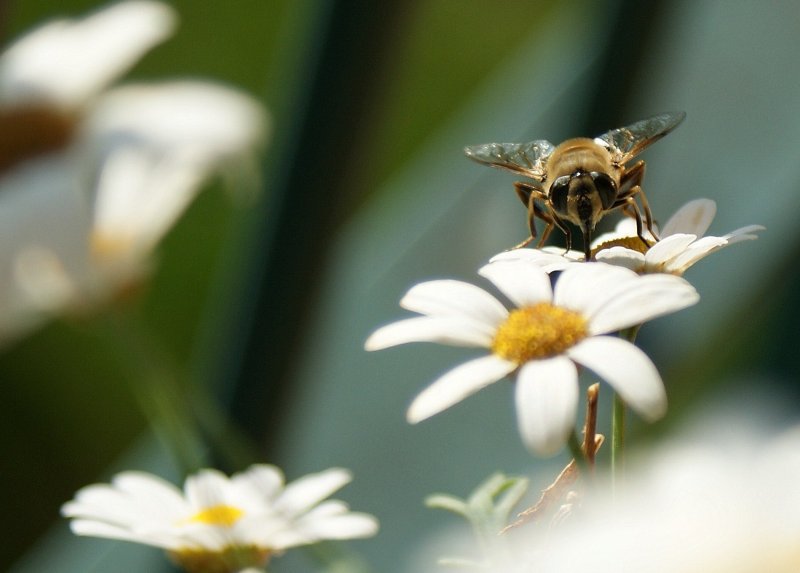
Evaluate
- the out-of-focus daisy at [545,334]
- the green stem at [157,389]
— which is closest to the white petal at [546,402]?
the out-of-focus daisy at [545,334]

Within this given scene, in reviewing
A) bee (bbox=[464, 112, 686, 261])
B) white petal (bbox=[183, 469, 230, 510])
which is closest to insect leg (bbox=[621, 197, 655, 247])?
bee (bbox=[464, 112, 686, 261])

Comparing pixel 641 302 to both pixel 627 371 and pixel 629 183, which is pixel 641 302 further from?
pixel 629 183

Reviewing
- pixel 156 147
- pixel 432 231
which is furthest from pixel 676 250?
pixel 432 231

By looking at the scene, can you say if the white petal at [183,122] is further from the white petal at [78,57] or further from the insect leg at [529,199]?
the insect leg at [529,199]

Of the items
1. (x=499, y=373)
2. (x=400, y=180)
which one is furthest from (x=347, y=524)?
(x=400, y=180)

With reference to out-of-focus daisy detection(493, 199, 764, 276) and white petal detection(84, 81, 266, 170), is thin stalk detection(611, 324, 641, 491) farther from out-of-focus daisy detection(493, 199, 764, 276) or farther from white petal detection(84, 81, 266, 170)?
white petal detection(84, 81, 266, 170)
